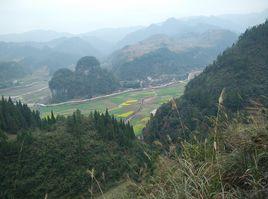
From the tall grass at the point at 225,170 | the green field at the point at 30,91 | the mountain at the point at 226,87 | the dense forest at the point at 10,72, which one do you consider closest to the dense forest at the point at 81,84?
the green field at the point at 30,91

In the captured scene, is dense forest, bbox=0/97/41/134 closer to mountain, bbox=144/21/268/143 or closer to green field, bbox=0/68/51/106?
mountain, bbox=144/21/268/143

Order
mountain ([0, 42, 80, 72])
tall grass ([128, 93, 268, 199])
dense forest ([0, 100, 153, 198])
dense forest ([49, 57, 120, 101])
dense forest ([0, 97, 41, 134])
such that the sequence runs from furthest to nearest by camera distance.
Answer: mountain ([0, 42, 80, 72])
dense forest ([49, 57, 120, 101])
dense forest ([0, 97, 41, 134])
dense forest ([0, 100, 153, 198])
tall grass ([128, 93, 268, 199])

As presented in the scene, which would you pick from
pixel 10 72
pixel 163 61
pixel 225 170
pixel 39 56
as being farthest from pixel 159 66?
pixel 225 170

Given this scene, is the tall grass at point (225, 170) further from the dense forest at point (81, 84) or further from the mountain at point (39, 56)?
the mountain at point (39, 56)

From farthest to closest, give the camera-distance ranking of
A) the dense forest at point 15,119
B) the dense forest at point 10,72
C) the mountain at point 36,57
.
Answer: the mountain at point 36,57
the dense forest at point 10,72
the dense forest at point 15,119

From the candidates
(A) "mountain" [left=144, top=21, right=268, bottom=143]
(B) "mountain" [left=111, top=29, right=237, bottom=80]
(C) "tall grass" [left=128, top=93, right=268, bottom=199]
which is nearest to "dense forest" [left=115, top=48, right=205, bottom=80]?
(B) "mountain" [left=111, top=29, right=237, bottom=80]

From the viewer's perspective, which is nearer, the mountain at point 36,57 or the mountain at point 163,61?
the mountain at point 163,61
